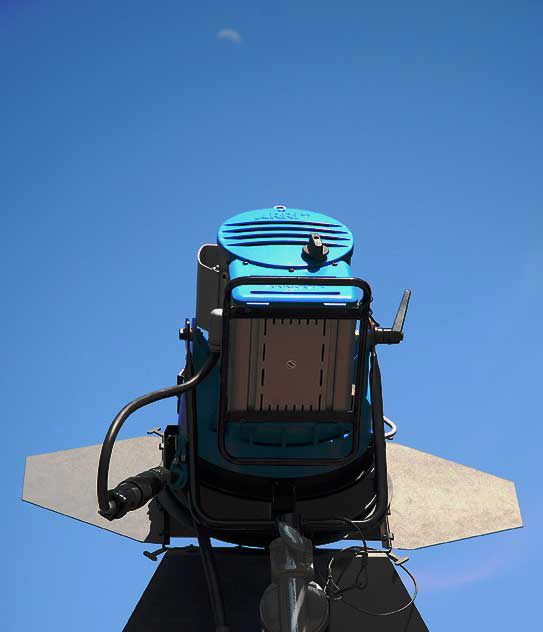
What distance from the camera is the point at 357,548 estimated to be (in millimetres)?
5961

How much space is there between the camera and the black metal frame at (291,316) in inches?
206

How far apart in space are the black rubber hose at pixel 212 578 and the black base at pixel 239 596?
25 centimetres

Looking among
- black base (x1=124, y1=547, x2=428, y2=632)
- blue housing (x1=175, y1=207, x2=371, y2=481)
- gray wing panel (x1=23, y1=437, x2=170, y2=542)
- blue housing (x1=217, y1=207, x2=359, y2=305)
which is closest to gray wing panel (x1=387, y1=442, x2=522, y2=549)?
black base (x1=124, y1=547, x2=428, y2=632)

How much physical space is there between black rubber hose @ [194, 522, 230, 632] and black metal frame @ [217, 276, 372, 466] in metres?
0.57

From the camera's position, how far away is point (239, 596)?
231 inches

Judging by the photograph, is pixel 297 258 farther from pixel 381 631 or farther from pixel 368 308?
pixel 381 631

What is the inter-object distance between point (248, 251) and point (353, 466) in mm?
1500

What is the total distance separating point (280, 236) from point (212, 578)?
1997 millimetres

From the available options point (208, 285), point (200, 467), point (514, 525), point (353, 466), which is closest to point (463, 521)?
point (514, 525)

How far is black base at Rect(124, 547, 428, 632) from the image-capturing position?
5762 mm

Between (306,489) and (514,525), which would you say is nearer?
(306,489)

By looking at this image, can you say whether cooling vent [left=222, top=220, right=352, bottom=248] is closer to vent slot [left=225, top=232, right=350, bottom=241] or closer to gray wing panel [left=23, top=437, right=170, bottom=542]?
vent slot [left=225, top=232, right=350, bottom=241]

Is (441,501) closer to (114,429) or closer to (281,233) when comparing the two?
(281,233)

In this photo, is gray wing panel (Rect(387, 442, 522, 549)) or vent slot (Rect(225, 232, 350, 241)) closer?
vent slot (Rect(225, 232, 350, 241))
